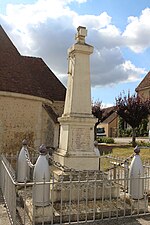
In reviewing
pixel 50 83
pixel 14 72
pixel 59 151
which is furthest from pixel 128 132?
pixel 59 151

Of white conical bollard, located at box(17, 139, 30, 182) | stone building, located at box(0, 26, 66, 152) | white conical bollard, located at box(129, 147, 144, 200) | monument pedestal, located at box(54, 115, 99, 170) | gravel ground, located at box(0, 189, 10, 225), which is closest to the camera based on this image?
gravel ground, located at box(0, 189, 10, 225)

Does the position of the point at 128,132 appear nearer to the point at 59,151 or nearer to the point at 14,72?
Answer: the point at 14,72

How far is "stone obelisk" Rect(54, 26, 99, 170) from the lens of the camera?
5.84 m

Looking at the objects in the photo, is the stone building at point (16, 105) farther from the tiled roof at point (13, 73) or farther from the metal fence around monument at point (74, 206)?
the metal fence around monument at point (74, 206)

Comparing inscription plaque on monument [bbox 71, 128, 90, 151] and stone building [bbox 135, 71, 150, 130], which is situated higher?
stone building [bbox 135, 71, 150, 130]

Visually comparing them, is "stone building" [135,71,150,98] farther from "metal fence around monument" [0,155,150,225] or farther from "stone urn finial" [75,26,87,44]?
"metal fence around monument" [0,155,150,225]

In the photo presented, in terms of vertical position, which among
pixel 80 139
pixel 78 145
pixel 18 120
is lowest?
pixel 78 145

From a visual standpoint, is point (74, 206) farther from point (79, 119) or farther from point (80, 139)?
point (79, 119)

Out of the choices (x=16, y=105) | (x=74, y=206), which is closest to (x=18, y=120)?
(x=16, y=105)

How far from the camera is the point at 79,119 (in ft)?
19.2

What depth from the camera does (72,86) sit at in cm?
599

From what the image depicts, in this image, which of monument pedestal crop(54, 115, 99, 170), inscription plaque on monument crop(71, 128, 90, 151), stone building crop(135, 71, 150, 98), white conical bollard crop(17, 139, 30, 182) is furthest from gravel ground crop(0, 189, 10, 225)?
stone building crop(135, 71, 150, 98)

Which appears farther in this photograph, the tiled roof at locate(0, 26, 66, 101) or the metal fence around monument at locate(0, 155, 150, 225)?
the tiled roof at locate(0, 26, 66, 101)

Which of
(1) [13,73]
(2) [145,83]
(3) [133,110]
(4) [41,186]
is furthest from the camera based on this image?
(2) [145,83]
